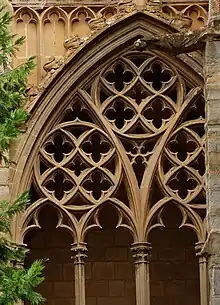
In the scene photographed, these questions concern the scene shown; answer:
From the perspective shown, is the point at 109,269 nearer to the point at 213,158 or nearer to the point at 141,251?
the point at 141,251

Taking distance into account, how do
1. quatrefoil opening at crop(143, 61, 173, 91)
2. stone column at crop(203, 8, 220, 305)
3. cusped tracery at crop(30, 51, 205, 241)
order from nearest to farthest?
stone column at crop(203, 8, 220, 305) → cusped tracery at crop(30, 51, 205, 241) → quatrefoil opening at crop(143, 61, 173, 91)

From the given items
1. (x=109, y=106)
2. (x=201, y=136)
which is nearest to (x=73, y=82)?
(x=109, y=106)

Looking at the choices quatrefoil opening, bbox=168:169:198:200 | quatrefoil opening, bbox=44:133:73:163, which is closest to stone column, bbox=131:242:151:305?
quatrefoil opening, bbox=168:169:198:200

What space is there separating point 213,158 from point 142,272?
13.3 ft

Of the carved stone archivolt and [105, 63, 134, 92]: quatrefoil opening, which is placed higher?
the carved stone archivolt

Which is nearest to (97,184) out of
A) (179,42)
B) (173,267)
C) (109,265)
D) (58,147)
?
(58,147)

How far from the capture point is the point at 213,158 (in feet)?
42.4

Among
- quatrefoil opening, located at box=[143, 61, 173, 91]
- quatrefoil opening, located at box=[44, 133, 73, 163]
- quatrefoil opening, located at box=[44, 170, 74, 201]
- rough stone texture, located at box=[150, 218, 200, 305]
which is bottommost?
rough stone texture, located at box=[150, 218, 200, 305]

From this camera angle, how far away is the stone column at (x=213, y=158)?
12.7 m

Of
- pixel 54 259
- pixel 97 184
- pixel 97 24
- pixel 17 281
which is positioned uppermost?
pixel 97 24

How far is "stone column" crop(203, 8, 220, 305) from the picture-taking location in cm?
1272

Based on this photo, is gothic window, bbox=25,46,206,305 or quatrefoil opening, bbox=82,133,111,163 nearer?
gothic window, bbox=25,46,206,305

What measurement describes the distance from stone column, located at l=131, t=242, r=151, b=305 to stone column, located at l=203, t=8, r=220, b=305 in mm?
Result: 3721

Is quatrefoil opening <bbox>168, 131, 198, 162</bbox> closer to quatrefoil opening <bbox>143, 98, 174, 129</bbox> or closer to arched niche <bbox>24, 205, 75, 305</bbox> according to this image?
quatrefoil opening <bbox>143, 98, 174, 129</bbox>
